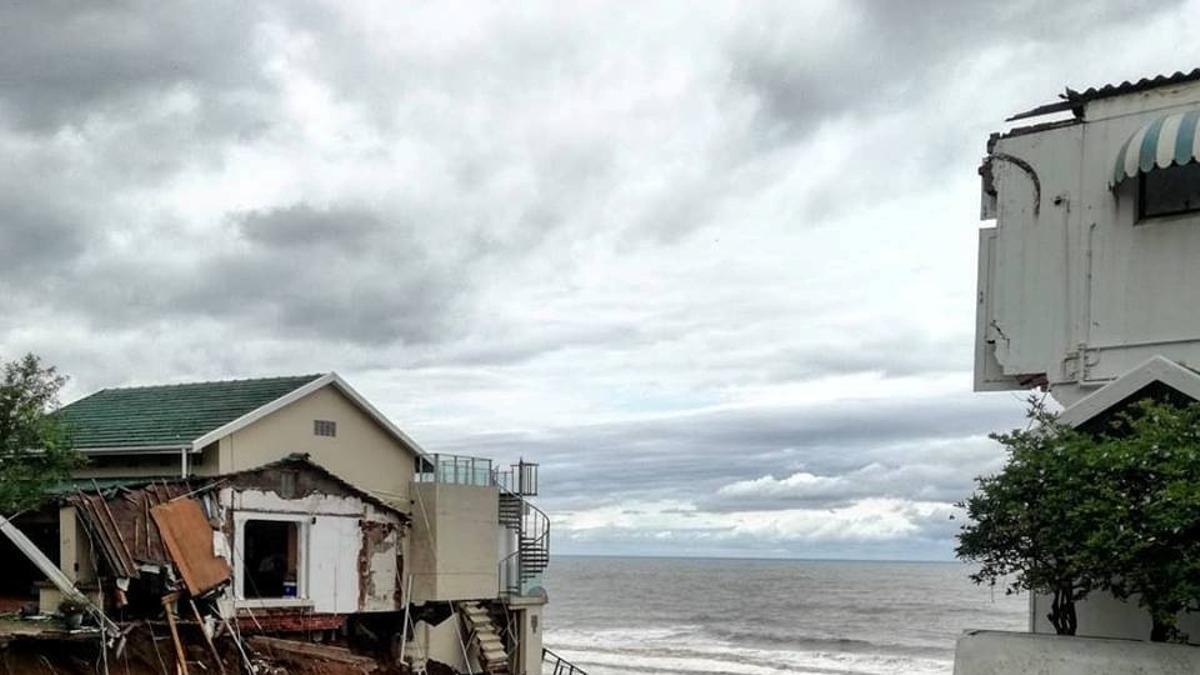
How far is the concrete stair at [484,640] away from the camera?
31.5m

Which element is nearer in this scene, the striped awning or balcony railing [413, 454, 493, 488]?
the striped awning

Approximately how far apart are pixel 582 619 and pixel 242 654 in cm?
7250

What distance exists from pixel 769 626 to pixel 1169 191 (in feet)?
238

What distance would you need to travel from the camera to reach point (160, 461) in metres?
26.2

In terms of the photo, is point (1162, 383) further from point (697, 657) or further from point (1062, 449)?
point (697, 657)

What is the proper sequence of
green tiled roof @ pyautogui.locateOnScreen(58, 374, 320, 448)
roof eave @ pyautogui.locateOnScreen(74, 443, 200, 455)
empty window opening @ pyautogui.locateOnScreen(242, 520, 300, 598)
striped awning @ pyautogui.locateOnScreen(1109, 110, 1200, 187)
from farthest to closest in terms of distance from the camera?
green tiled roof @ pyautogui.locateOnScreen(58, 374, 320, 448)
empty window opening @ pyautogui.locateOnScreen(242, 520, 300, 598)
roof eave @ pyautogui.locateOnScreen(74, 443, 200, 455)
striped awning @ pyautogui.locateOnScreen(1109, 110, 1200, 187)

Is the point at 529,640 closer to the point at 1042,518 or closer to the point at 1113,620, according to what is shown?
the point at 1113,620

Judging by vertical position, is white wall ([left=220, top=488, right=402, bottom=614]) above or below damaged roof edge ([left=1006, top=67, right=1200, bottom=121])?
below

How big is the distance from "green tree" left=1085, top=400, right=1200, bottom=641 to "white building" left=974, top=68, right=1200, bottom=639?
162 cm

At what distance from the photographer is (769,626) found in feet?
273

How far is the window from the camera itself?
1423 centimetres

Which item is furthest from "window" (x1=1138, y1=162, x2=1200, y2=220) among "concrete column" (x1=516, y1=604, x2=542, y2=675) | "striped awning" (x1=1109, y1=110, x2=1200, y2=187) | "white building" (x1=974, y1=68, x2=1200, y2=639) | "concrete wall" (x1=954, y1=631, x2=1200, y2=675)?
"concrete column" (x1=516, y1=604, x2=542, y2=675)

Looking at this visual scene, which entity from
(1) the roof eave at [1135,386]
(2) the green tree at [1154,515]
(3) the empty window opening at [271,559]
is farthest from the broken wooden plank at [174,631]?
(2) the green tree at [1154,515]

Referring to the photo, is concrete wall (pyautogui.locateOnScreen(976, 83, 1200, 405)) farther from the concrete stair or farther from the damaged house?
the concrete stair
